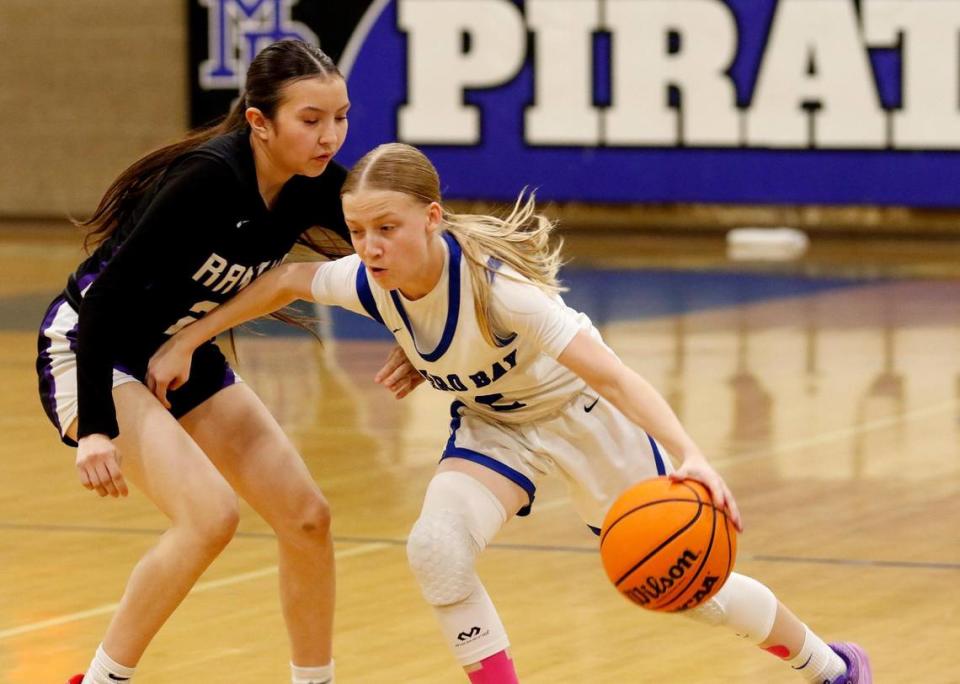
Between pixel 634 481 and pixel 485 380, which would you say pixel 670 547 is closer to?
pixel 634 481

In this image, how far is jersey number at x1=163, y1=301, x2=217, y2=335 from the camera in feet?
14.3

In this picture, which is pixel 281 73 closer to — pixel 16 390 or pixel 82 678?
pixel 82 678

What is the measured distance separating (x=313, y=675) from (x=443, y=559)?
675 millimetres

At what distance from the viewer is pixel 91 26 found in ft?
65.8

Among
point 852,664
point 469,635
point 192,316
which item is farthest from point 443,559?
point 852,664

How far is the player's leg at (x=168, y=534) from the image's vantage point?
4.14m

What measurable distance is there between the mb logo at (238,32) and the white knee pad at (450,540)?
50.5 feet

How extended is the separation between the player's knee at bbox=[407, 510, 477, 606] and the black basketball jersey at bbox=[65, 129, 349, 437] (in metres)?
0.71

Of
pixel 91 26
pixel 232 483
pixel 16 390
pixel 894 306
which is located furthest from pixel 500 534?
pixel 91 26

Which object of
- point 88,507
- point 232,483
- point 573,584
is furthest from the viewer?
point 88,507

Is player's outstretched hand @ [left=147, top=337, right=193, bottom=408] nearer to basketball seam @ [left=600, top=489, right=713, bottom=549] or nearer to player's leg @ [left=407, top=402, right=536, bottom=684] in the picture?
player's leg @ [left=407, top=402, right=536, bottom=684]

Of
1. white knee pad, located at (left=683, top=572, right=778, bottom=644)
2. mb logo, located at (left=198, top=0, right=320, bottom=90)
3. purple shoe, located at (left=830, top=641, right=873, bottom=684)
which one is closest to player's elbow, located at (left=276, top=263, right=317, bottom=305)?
white knee pad, located at (left=683, top=572, right=778, bottom=644)

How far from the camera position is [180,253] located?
13.7 ft

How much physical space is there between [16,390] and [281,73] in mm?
6158
